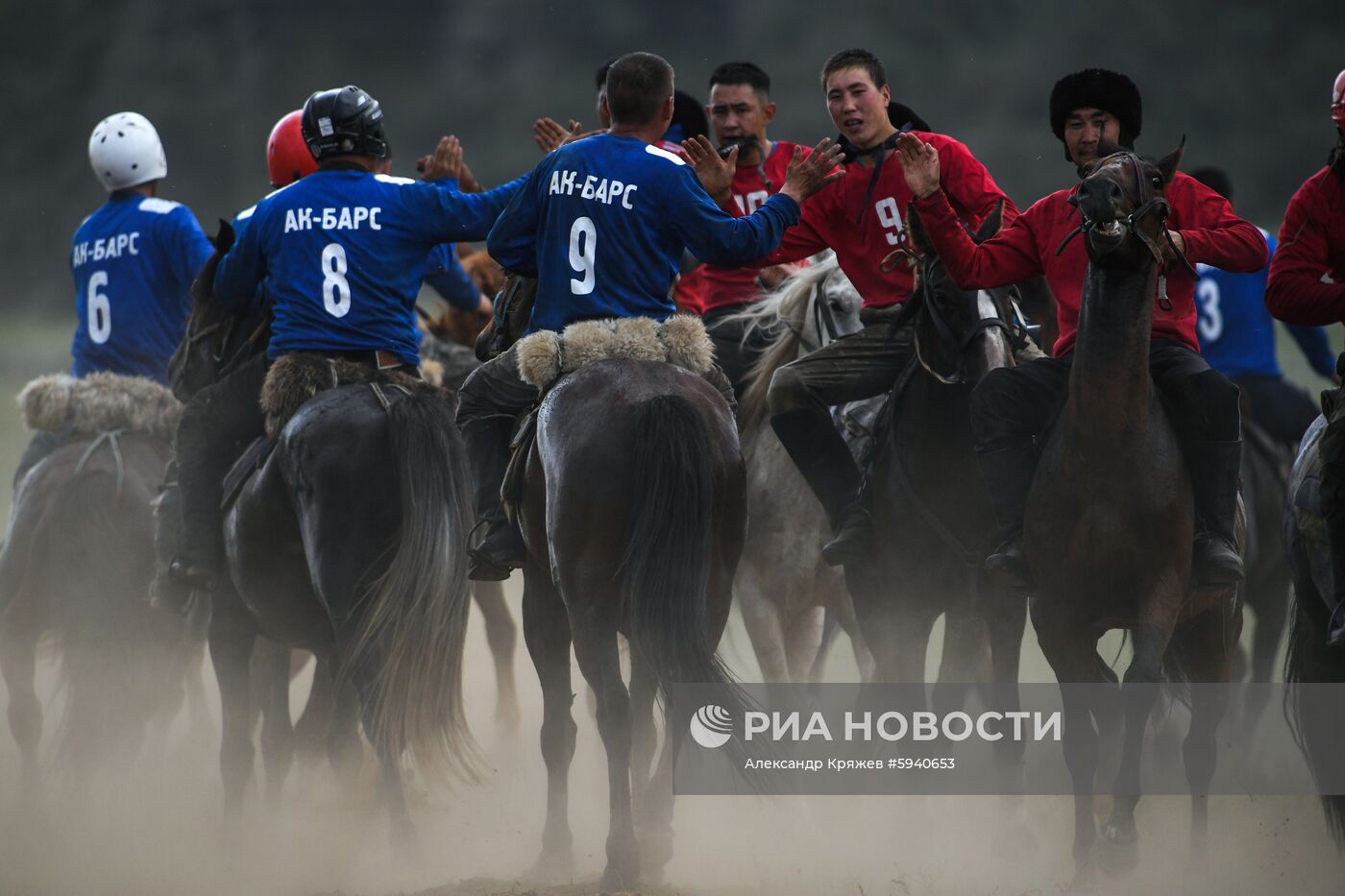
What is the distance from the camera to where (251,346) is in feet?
22.8

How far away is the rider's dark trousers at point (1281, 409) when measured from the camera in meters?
8.13

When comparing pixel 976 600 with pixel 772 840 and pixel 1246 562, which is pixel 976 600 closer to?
pixel 772 840

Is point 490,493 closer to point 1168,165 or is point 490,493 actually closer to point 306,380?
point 306,380

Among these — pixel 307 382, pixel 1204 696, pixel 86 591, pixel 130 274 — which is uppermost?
pixel 130 274

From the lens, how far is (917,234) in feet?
19.8

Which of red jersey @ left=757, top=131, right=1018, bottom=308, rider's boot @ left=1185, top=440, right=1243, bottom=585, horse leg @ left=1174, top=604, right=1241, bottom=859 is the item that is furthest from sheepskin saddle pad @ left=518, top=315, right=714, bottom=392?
horse leg @ left=1174, top=604, right=1241, bottom=859

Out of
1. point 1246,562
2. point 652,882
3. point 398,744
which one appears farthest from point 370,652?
point 1246,562

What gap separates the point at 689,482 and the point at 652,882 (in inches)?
50.3

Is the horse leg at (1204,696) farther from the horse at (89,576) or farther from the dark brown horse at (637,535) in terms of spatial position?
the horse at (89,576)

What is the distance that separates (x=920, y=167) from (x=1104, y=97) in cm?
68

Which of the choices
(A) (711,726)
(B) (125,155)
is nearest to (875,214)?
(A) (711,726)

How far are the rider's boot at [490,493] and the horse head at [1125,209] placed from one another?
6.92 ft

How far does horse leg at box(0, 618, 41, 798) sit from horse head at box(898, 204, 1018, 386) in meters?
4.18

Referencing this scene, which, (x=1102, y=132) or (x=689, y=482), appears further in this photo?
(x=1102, y=132)
